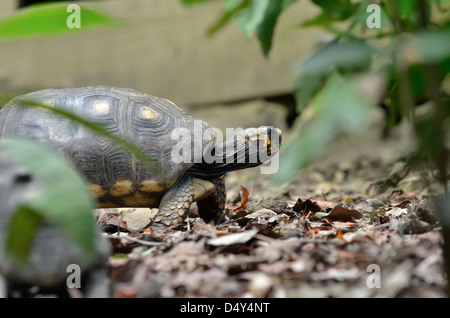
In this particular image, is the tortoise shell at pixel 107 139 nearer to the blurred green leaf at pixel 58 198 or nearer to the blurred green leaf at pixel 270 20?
the blurred green leaf at pixel 270 20

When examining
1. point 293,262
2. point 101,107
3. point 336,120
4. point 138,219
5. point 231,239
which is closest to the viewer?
point 336,120

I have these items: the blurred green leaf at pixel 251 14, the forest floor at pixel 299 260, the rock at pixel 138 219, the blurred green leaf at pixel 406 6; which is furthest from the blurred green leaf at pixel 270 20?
the rock at pixel 138 219

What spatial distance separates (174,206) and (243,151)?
0.69 meters

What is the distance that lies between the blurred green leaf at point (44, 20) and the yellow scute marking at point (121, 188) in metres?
2.52

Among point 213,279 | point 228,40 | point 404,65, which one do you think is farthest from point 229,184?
point 404,65

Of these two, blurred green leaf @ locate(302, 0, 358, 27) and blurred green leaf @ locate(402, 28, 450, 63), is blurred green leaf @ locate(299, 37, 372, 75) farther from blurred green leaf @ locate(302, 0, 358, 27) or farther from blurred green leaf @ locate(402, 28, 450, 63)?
blurred green leaf @ locate(302, 0, 358, 27)

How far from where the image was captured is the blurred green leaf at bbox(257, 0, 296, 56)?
76.5 inches

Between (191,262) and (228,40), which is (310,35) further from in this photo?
(191,262)

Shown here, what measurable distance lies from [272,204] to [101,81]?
16.7ft

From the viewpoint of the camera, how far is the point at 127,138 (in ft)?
11.2

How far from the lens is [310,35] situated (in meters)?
7.68

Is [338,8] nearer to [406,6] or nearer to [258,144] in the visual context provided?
[406,6]

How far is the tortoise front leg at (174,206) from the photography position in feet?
11.3

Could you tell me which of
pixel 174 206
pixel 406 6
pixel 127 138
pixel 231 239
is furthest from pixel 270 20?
pixel 174 206
